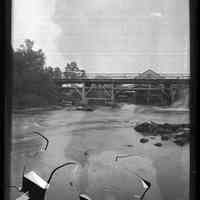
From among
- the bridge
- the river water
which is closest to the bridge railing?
the bridge

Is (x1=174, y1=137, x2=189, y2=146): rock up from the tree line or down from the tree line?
down

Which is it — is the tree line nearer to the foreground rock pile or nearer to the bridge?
the bridge

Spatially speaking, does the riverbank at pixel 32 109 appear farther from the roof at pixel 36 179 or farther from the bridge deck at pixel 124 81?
the roof at pixel 36 179

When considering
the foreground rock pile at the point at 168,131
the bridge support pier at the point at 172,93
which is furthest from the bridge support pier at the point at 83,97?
the bridge support pier at the point at 172,93

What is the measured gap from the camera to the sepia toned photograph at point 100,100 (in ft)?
3.45

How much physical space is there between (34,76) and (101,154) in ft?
1.49

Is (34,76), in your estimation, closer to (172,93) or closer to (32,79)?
(32,79)

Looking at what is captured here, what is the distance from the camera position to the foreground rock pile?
105 cm

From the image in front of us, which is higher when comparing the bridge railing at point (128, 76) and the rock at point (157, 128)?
the bridge railing at point (128, 76)

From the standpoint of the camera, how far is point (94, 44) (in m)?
1.12

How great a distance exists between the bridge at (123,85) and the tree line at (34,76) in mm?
33

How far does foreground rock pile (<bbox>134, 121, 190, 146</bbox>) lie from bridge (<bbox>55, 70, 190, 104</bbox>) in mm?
107

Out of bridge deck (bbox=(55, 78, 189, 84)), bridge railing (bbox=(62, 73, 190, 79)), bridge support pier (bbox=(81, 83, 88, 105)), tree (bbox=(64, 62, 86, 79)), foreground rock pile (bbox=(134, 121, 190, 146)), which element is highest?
tree (bbox=(64, 62, 86, 79))
